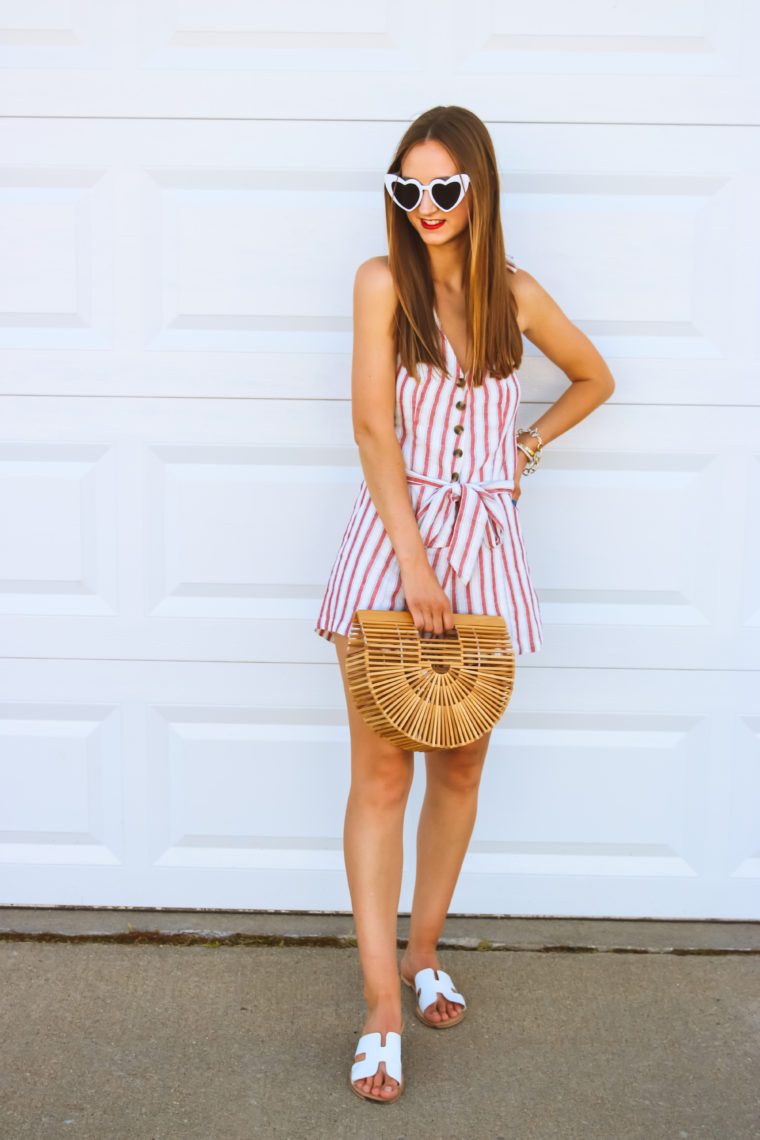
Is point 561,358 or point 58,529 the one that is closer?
point 561,358

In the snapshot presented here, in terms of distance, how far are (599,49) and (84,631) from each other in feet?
5.67

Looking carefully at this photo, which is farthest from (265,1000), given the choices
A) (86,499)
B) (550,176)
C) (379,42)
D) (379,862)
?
(379,42)

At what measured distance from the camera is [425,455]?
1.98 m

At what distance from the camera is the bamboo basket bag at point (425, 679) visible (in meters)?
1.80

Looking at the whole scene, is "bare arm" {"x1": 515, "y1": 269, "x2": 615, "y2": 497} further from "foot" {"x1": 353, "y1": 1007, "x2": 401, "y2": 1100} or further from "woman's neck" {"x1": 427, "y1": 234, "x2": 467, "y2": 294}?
"foot" {"x1": 353, "y1": 1007, "x2": 401, "y2": 1100}

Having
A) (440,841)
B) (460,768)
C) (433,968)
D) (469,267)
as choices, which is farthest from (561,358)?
(433,968)

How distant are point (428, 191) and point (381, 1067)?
155 centimetres

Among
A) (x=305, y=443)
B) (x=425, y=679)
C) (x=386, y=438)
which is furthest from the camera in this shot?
(x=305, y=443)

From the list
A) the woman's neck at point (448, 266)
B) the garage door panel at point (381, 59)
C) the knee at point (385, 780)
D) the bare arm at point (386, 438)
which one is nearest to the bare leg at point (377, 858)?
the knee at point (385, 780)

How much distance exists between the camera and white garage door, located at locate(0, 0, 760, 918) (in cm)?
229

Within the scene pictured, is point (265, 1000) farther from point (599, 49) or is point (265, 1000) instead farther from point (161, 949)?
point (599, 49)

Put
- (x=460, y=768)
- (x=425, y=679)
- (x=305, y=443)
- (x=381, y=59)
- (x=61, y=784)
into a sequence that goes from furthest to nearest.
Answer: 1. (x=61, y=784)
2. (x=305, y=443)
3. (x=381, y=59)
4. (x=460, y=768)
5. (x=425, y=679)

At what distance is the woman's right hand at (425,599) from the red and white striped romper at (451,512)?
0.21ft

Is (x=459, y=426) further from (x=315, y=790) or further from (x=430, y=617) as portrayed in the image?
(x=315, y=790)
